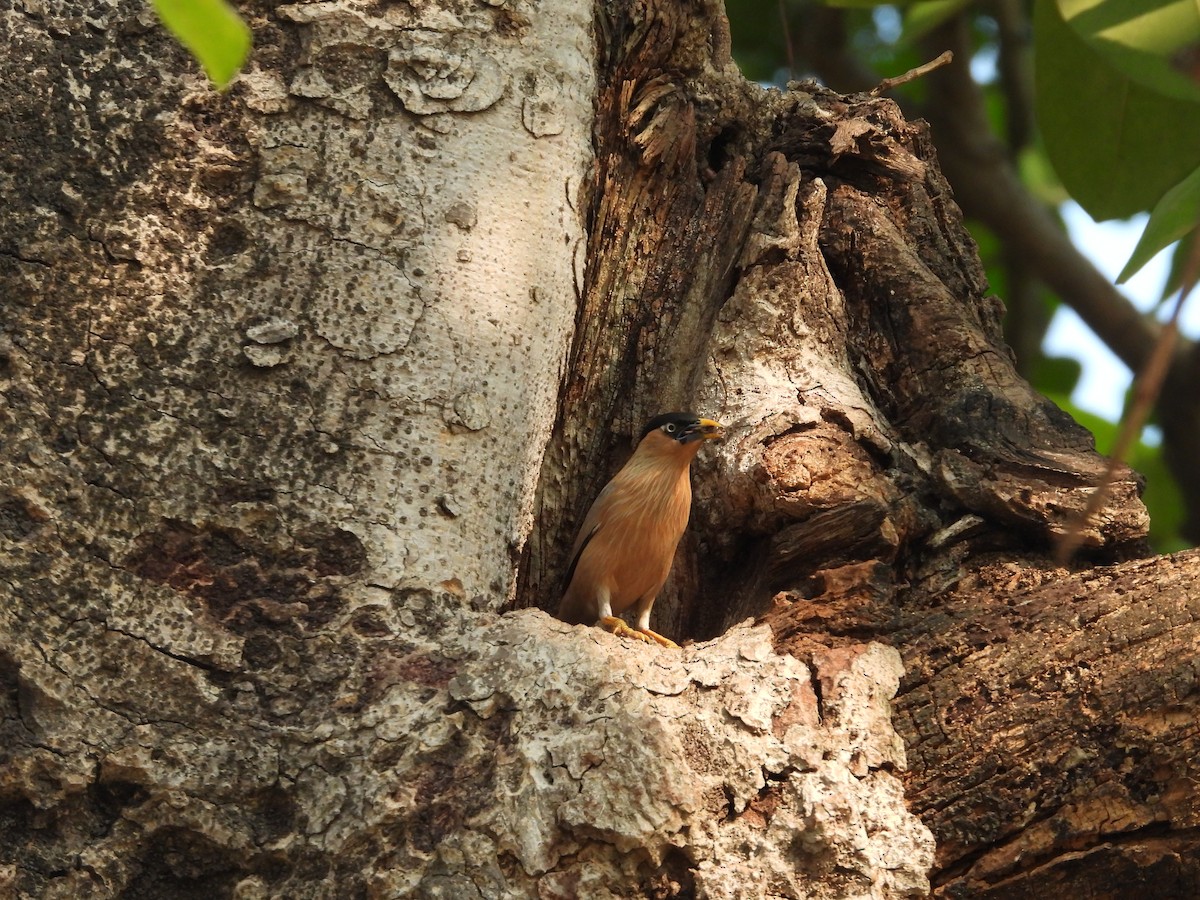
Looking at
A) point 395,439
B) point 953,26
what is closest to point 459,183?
point 395,439

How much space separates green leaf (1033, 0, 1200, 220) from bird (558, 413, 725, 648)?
2254mm

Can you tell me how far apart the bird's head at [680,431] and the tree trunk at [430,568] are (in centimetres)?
18

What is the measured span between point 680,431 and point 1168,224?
2626mm

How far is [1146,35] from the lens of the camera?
95 centimetres

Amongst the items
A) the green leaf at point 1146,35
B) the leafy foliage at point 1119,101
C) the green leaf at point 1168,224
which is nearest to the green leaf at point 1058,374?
the leafy foliage at point 1119,101

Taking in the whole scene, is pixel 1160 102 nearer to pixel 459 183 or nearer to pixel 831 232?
pixel 459 183

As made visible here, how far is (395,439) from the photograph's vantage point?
2.53m

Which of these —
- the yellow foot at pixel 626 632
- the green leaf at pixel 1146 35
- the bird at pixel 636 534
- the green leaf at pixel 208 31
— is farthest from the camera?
the bird at pixel 636 534

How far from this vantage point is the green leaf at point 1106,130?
119 cm

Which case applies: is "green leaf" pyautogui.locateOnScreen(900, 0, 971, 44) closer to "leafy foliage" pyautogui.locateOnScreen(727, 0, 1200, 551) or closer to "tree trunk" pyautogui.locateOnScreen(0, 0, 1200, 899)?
"leafy foliage" pyautogui.locateOnScreen(727, 0, 1200, 551)

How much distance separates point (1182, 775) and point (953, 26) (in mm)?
4212

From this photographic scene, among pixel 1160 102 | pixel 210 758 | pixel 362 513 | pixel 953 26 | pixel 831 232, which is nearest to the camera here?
pixel 1160 102

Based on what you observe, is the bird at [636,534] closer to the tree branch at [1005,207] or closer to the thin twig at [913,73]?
the thin twig at [913,73]

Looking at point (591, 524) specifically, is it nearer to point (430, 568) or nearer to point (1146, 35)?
point (430, 568)
